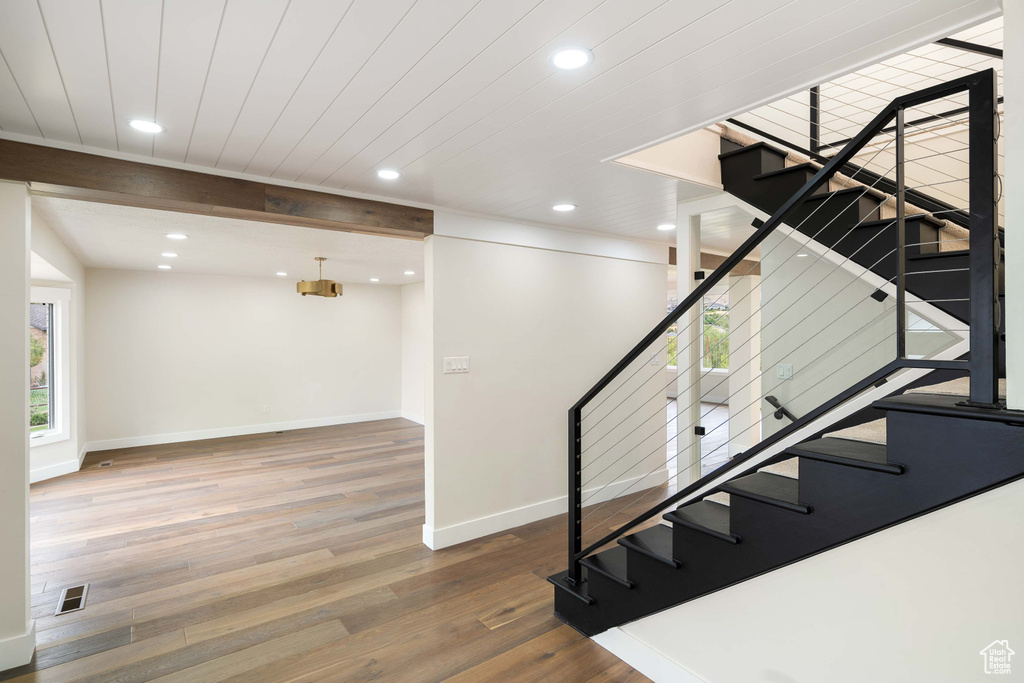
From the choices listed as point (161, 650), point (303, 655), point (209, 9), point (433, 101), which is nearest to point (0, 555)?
point (161, 650)

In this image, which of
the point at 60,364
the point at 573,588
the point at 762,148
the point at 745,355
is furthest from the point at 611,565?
the point at 60,364

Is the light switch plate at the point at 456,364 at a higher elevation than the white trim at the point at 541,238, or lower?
lower

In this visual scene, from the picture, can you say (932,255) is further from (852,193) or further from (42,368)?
(42,368)

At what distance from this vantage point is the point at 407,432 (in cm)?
788

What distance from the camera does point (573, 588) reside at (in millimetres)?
2680

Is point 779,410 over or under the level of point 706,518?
over

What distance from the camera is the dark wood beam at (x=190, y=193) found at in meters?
2.36

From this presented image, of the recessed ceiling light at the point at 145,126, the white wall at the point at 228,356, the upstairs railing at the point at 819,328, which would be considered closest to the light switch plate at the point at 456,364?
the upstairs railing at the point at 819,328

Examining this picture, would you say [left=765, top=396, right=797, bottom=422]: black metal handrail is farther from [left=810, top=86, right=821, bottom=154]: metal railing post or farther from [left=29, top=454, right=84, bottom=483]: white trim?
[left=29, top=454, right=84, bottom=483]: white trim

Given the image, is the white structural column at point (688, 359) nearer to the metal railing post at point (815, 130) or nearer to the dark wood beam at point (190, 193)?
the metal railing post at point (815, 130)

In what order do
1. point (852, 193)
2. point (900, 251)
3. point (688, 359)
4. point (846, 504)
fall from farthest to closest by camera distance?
1. point (688, 359)
2. point (852, 193)
3. point (846, 504)
4. point (900, 251)

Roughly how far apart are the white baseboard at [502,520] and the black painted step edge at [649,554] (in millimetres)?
1685

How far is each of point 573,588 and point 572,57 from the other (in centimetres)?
242

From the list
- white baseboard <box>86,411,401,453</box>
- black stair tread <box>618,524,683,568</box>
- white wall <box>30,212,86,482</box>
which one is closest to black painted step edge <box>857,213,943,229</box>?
black stair tread <box>618,524,683,568</box>
